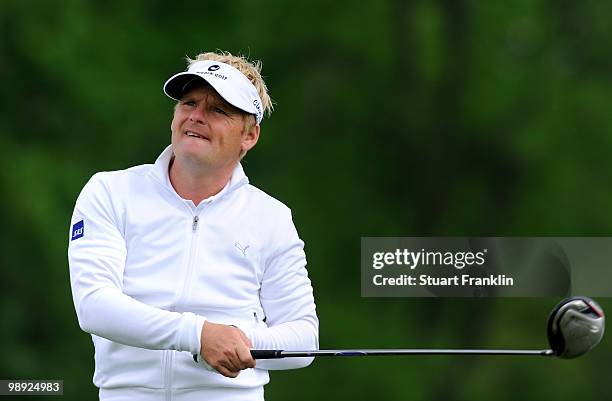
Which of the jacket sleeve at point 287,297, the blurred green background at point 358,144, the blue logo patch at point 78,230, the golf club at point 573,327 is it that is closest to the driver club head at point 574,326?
the golf club at point 573,327

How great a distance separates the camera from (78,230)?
2945 mm

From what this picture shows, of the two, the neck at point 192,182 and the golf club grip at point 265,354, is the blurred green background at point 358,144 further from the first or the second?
the golf club grip at point 265,354

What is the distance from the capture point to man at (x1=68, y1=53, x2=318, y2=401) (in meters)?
2.79

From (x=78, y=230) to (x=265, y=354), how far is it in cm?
54

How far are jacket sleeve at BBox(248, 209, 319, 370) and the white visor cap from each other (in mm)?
314

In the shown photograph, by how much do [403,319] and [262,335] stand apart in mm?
4012

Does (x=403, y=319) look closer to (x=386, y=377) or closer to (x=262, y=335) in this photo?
(x=386, y=377)

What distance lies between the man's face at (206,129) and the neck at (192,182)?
1.0 inches

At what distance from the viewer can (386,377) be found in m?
6.93

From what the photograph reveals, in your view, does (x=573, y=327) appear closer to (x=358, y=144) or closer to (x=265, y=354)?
(x=265, y=354)

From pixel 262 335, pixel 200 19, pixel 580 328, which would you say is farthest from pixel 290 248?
pixel 200 19

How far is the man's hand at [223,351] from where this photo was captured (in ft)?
9.07

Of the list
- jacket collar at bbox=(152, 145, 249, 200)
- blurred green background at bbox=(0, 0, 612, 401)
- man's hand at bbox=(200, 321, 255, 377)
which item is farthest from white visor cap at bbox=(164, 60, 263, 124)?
blurred green background at bbox=(0, 0, 612, 401)

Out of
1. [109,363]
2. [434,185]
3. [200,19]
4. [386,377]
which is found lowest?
[109,363]
